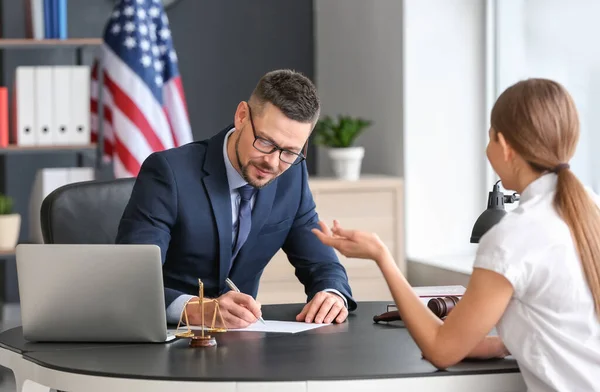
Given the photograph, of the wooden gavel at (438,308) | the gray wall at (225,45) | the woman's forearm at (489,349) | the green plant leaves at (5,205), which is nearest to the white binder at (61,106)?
the green plant leaves at (5,205)

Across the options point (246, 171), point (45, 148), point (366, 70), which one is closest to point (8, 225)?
point (45, 148)

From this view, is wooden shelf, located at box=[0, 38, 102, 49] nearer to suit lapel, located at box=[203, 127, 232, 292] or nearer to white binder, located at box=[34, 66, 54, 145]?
white binder, located at box=[34, 66, 54, 145]

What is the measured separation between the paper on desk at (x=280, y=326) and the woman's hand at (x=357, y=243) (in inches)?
15.1

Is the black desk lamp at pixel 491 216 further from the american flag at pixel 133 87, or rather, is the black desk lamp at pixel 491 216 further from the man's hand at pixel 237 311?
the american flag at pixel 133 87

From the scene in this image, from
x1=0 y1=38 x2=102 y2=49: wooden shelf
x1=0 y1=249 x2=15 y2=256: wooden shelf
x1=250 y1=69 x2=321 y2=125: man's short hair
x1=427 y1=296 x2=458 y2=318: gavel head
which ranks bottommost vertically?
x1=0 y1=249 x2=15 y2=256: wooden shelf

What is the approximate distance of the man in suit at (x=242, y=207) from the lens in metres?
2.62

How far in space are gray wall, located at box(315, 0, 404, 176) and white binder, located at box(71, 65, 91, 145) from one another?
1.50 metres

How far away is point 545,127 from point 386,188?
330cm

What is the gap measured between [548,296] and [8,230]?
12.0 ft

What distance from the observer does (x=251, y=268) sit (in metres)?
2.92

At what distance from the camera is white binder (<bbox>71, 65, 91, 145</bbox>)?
4965 mm

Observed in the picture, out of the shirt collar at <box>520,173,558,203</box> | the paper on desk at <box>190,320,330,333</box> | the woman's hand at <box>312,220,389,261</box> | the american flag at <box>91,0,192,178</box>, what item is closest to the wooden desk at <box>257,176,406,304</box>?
the american flag at <box>91,0,192,178</box>

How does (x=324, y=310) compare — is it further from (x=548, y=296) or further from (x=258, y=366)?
(x=548, y=296)

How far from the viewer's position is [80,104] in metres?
4.98
